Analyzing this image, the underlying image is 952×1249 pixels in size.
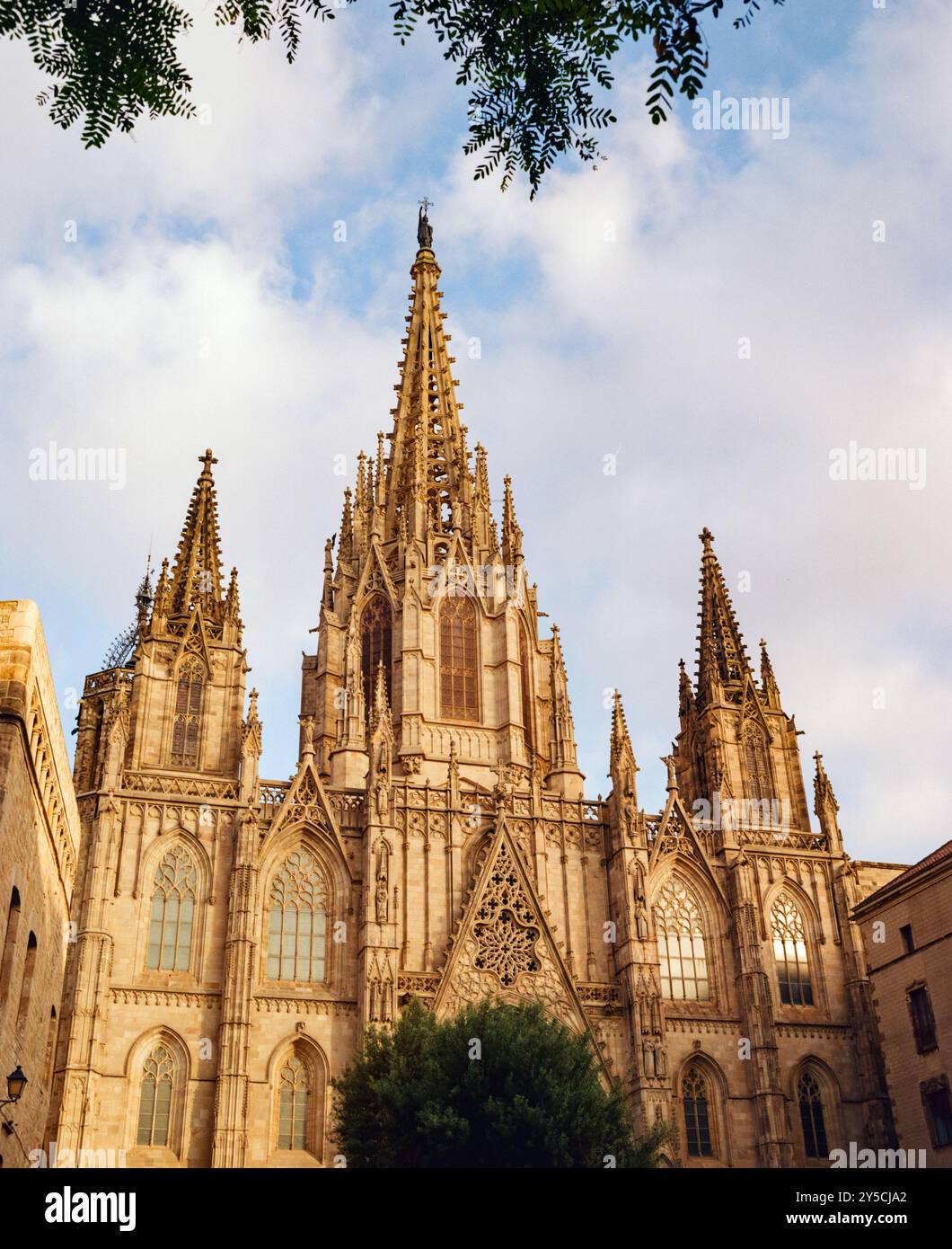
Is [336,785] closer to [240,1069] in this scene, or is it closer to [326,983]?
[326,983]

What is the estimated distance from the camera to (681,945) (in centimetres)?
4119

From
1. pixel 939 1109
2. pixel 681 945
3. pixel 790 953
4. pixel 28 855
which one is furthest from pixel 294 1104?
pixel 28 855

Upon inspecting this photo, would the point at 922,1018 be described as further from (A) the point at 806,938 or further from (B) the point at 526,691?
(B) the point at 526,691

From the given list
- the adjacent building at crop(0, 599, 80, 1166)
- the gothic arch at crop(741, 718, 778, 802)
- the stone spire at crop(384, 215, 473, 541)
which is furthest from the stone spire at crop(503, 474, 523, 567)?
the adjacent building at crop(0, 599, 80, 1166)

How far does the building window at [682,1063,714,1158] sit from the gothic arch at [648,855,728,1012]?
2.12 metres

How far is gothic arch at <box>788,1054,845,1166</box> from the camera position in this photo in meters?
38.7

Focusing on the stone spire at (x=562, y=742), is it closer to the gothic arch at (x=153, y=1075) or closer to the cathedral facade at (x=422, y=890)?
the cathedral facade at (x=422, y=890)

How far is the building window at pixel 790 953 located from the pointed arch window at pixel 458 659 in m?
12.6

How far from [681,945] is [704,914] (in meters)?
1.41

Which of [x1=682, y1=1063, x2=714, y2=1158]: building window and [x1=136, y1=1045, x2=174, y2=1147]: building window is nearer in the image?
[x1=136, y1=1045, x2=174, y2=1147]: building window

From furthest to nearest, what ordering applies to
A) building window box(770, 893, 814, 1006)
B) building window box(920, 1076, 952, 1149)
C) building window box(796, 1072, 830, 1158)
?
building window box(770, 893, 814, 1006)
building window box(796, 1072, 830, 1158)
building window box(920, 1076, 952, 1149)

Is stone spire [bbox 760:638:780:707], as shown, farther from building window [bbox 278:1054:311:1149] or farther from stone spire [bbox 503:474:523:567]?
building window [bbox 278:1054:311:1149]

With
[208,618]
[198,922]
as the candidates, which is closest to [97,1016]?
[198,922]

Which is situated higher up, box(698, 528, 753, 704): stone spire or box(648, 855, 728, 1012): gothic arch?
box(698, 528, 753, 704): stone spire
